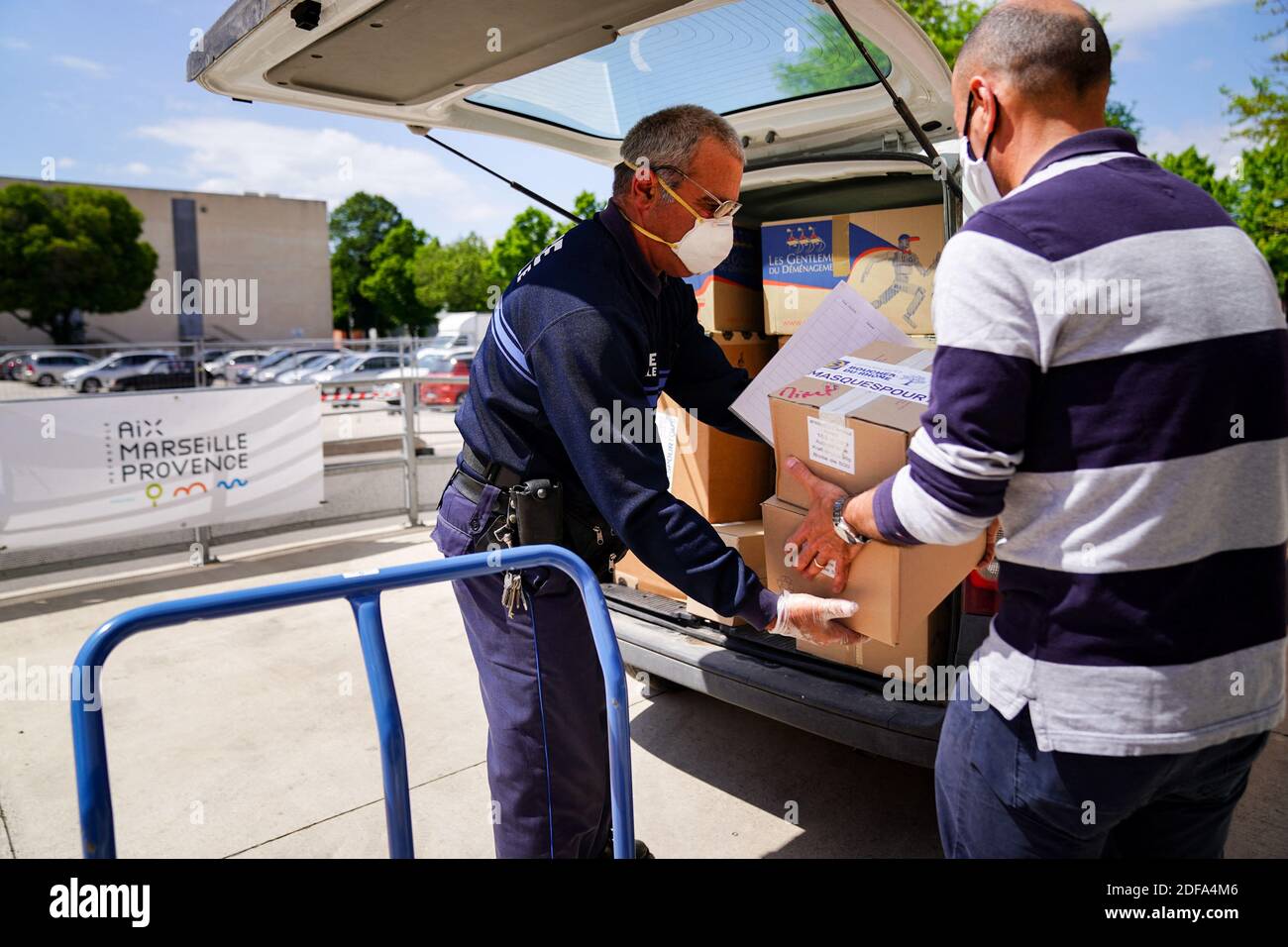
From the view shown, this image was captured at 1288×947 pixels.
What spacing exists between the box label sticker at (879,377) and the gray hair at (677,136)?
0.62 metres

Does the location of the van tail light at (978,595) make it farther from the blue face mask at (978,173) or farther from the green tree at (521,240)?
the green tree at (521,240)

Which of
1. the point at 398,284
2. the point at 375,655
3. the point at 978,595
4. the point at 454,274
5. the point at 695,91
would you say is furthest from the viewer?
the point at 398,284

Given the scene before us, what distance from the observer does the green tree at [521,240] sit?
41656 mm

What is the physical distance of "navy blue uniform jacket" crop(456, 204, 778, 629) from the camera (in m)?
2.04

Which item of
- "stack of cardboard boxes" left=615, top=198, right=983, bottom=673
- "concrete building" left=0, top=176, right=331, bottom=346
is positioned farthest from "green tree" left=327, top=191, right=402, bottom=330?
"stack of cardboard boxes" left=615, top=198, right=983, bottom=673

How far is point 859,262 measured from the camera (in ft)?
11.3

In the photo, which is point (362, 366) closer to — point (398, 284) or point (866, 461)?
point (866, 461)

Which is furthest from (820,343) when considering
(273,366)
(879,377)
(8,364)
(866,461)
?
(273,366)

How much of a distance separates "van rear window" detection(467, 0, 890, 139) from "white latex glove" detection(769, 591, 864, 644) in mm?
1566

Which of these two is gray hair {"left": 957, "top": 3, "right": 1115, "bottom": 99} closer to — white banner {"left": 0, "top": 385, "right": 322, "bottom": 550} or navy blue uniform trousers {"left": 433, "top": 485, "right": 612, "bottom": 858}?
→ navy blue uniform trousers {"left": 433, "top": 485, "right": 612, "bottom": 858}

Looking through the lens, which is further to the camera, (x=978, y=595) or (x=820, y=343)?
(x=978, y=595)

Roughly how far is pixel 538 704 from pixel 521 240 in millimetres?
42418
